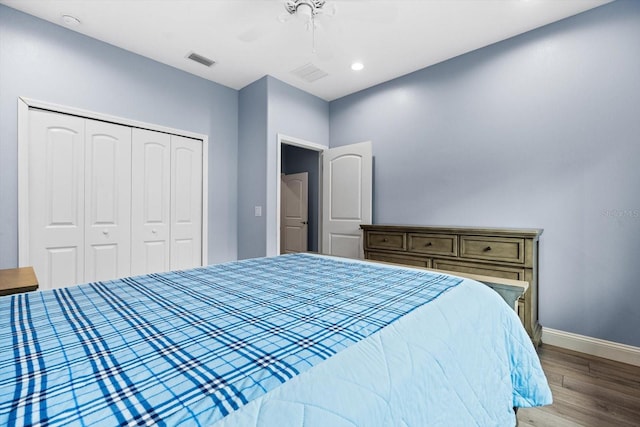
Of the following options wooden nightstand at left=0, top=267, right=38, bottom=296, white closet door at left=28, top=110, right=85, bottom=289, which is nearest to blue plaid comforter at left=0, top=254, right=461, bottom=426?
wooden nightstand at left=0, top=267, right=38, bottom=296

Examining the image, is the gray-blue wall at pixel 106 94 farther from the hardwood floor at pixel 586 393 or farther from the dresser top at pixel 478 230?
the hardwood floor at pixel 586 393

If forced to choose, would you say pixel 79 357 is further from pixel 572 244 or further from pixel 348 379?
pixel 572 244

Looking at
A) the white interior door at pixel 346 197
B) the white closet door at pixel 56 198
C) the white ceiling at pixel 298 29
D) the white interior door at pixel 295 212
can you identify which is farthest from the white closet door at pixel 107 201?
the white interior door at pixel 295 212

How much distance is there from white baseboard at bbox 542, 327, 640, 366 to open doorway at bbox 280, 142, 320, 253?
10.8 feet

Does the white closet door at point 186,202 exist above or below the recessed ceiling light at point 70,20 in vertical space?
below

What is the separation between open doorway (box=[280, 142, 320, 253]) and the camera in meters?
5.20

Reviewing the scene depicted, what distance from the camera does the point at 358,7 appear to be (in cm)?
236

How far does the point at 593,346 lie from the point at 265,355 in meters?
3.02

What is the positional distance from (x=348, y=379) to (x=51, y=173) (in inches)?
126

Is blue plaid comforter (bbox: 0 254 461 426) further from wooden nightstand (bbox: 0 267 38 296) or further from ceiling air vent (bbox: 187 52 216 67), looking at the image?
ceiling air vent (bbox: 187 52 216 67)

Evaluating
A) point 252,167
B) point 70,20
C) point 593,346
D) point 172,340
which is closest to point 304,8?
point 252,167

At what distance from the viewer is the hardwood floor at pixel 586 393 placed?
160cm

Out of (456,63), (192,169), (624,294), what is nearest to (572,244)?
(624,294)

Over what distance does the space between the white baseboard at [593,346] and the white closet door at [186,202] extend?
147 inches
